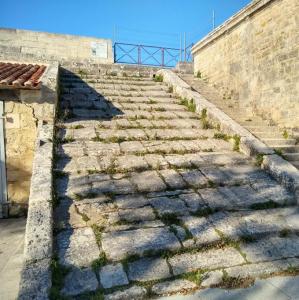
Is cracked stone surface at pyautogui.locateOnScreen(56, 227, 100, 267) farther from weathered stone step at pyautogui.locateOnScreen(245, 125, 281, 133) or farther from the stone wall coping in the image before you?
the stone wall coping

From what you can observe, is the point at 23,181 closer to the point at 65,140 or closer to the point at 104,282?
the point at 65,140

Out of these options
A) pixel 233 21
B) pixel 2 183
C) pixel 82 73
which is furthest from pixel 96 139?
pixel 233 21

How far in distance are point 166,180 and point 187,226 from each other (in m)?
1.09

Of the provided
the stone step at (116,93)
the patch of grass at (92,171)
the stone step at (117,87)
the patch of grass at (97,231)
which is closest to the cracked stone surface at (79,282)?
the patch of grass at (97,231)

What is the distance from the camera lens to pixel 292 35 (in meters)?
6.76

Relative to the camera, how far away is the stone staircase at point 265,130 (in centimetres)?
601

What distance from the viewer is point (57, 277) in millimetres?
2764

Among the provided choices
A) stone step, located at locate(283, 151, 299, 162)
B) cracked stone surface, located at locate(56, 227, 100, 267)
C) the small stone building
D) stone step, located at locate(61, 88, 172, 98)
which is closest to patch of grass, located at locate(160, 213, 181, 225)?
cracked stone surface, located at locate(56, 227, 100, 267)

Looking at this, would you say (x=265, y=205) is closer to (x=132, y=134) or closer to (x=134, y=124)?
(x=132, y=134)

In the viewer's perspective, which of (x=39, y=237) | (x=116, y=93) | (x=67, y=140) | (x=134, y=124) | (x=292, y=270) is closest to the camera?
(x=292, y=270)

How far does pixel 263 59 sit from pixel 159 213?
5.66m

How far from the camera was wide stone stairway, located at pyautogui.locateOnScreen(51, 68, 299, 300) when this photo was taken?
9.45 feet

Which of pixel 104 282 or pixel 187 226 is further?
pixel 187 226

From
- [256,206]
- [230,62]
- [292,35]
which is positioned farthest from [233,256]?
[230,62]
